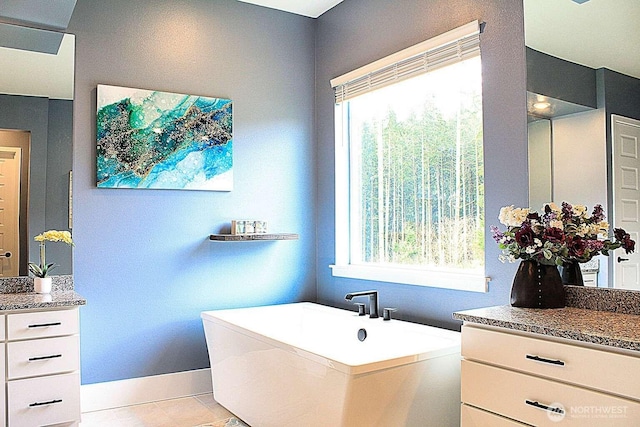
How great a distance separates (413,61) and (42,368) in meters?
2.67

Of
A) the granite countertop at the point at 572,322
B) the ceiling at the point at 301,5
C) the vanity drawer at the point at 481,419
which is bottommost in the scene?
the vanity drawer at the point at 481,419

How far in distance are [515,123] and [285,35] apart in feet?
6.98

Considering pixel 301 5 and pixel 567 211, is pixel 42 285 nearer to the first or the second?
pixel 301 5

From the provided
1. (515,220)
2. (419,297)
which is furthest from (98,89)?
(515,220)

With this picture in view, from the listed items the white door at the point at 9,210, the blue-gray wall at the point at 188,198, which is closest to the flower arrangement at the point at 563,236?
the blue-gray wall at the point at 188,198

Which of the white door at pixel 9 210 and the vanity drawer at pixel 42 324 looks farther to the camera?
the white door at pixel 9 210

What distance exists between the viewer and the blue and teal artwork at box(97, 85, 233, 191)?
356 cm

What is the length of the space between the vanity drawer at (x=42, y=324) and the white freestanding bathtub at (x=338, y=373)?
83cm

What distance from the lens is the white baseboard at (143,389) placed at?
138 inches

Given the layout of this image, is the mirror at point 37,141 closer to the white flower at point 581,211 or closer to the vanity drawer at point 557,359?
the vanity drawer at point 557,359

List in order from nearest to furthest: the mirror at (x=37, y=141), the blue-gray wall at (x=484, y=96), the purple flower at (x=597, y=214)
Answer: the purple flower at (x=597, y=214), the blue-gray wall at (x=484, y=96), the mirror at (x=37, y=141)

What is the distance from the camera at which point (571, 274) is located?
2457 millimetres

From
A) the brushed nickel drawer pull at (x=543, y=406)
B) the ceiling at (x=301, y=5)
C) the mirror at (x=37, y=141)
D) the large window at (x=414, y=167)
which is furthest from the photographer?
the ceiling at (x=301, y=5)

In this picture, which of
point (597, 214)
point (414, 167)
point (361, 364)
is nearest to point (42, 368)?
point (361, 364)
